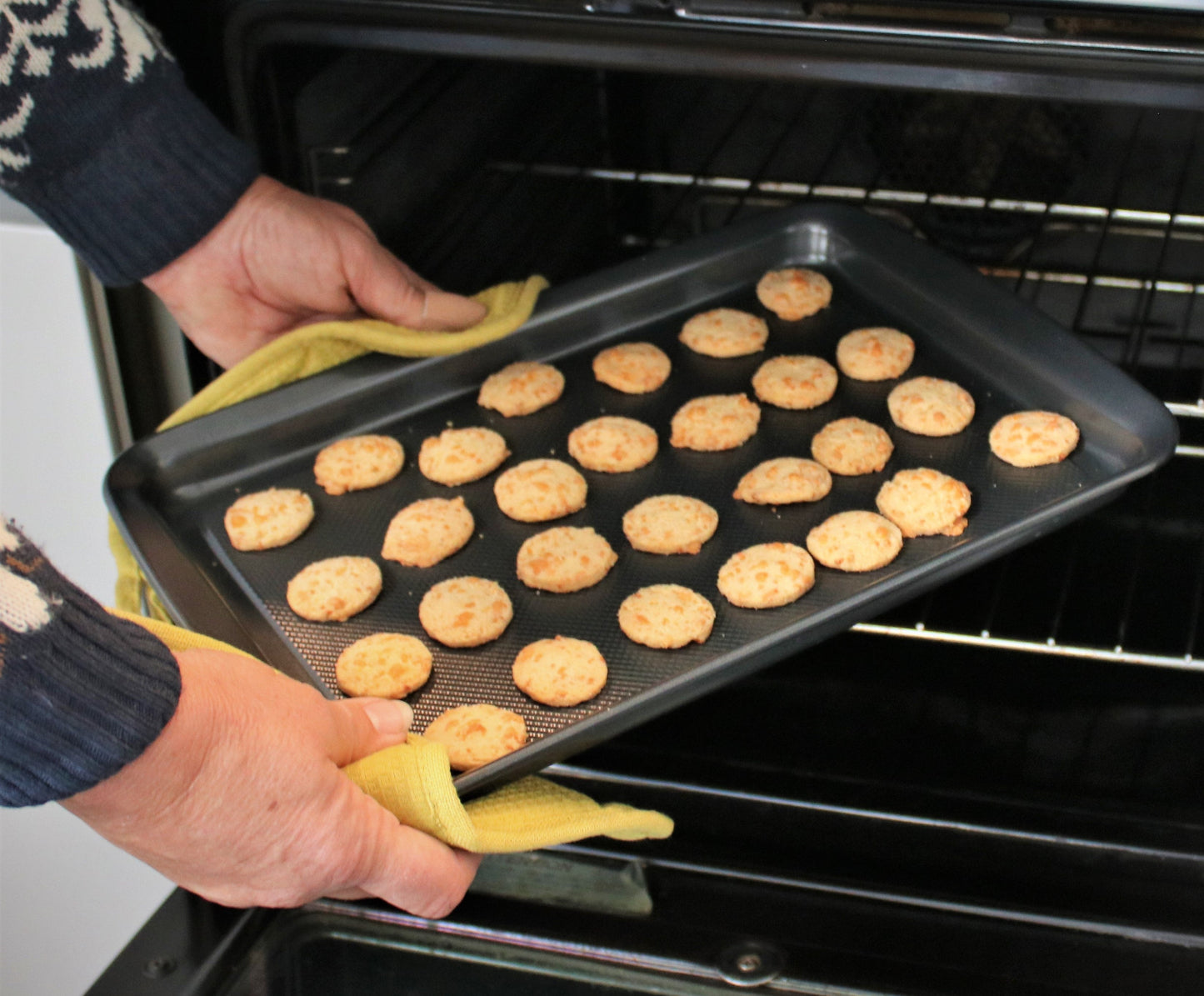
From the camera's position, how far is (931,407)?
1305mm

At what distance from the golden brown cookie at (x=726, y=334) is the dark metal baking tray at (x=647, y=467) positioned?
0.02 meters

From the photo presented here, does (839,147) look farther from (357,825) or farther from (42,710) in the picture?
(42,710)

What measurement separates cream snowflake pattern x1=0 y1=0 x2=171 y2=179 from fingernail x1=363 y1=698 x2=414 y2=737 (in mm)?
632

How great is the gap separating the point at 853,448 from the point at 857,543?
15 cm

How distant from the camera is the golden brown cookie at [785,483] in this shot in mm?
1249

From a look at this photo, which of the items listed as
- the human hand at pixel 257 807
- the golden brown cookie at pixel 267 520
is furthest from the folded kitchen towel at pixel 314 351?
the human hand at pixel 257 807

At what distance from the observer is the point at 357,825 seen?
83 centimetres

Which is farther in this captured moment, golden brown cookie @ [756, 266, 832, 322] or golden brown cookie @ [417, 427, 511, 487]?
golden brown cookie @ [756, 266, 832, 322]

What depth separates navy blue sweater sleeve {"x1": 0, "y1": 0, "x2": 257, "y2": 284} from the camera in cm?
109

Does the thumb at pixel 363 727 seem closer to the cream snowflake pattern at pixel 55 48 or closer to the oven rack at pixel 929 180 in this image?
the cream snowflake pattern at pixel 55 48

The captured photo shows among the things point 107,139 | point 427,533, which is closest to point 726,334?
point 427,533

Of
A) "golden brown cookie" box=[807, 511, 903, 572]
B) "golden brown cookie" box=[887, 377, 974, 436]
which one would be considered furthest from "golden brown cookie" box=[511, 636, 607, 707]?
"golden brown cookie" box=[887, 377, 974, 436]

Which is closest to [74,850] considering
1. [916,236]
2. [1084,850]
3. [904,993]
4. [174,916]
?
[174,916]

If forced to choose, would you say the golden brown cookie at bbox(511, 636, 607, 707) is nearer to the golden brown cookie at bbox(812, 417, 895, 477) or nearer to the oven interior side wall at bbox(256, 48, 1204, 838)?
the oven interior side wall at bbox(256, 48, 1204, 838)
